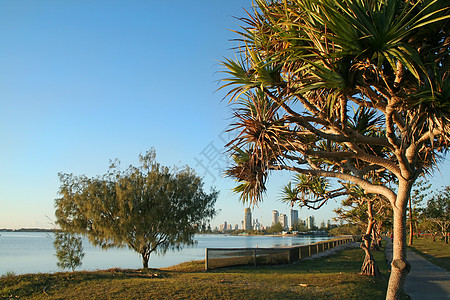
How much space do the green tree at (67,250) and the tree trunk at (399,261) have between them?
14240 mm

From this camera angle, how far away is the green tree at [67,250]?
1609 centimetres

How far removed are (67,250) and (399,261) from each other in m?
14.6

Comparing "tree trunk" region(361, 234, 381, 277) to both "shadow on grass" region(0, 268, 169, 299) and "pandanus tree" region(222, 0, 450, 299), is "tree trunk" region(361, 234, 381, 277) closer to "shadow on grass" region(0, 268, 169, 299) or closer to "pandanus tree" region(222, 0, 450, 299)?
"pandanus tree" region(222, 0, 450, 299)

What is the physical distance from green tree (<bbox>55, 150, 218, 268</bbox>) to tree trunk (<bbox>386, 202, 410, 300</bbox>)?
12.2 m

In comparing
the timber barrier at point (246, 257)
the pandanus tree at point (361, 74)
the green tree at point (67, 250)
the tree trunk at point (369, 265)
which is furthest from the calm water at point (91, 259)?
the pandanus tree at point (361, 74)

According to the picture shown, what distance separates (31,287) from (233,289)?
548 centimetres

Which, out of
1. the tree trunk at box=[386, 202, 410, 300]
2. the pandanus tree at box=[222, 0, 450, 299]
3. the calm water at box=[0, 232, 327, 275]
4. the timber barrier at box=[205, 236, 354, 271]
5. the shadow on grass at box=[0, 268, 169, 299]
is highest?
the pandanus tree at box=[222, 0, 450, 299]

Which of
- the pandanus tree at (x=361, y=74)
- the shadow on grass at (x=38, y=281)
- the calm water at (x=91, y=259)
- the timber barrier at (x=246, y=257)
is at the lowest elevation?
the calm water at (x=91, y=259)

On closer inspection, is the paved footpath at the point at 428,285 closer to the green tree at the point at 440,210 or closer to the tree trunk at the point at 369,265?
the tree trunk at the point at 369,265

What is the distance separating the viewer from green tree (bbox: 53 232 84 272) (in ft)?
52.8

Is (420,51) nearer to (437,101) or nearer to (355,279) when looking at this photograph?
(437,101)

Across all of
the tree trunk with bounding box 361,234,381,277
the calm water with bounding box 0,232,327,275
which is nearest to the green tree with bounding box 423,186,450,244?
the calm water with bounding box 0,232,327,275

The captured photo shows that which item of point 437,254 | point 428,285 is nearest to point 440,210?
point 437,254

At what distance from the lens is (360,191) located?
13.4 meters
